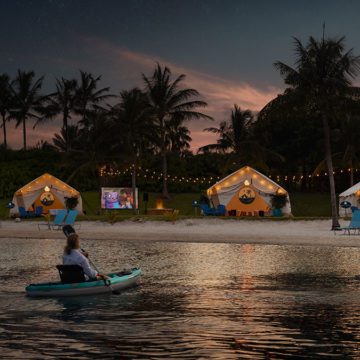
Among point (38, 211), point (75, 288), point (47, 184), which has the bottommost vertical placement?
point (75, 288)

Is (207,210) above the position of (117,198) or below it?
below

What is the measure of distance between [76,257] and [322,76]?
26138mm

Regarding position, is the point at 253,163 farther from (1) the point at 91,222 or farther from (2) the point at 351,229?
(2) the point at 351,229

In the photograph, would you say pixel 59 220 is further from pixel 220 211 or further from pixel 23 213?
pixel 220 211

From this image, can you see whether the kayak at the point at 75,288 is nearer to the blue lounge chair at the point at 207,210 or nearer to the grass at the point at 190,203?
the blue lounge chair at the point at 207,210

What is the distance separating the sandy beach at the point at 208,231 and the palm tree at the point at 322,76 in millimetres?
3525

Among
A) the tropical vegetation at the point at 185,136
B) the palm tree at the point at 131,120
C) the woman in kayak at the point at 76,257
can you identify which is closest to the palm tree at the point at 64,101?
the tropical vegetation at the point at 185,136

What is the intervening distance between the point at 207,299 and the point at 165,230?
22689 mm

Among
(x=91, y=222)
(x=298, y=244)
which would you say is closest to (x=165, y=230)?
(x=91, y=222)

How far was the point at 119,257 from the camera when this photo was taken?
24.5 meters

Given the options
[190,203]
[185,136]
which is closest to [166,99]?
[190,203]

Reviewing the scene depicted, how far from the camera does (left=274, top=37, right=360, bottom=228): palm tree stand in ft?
123

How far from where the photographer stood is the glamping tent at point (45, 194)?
5056cm

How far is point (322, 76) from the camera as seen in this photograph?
125ft
